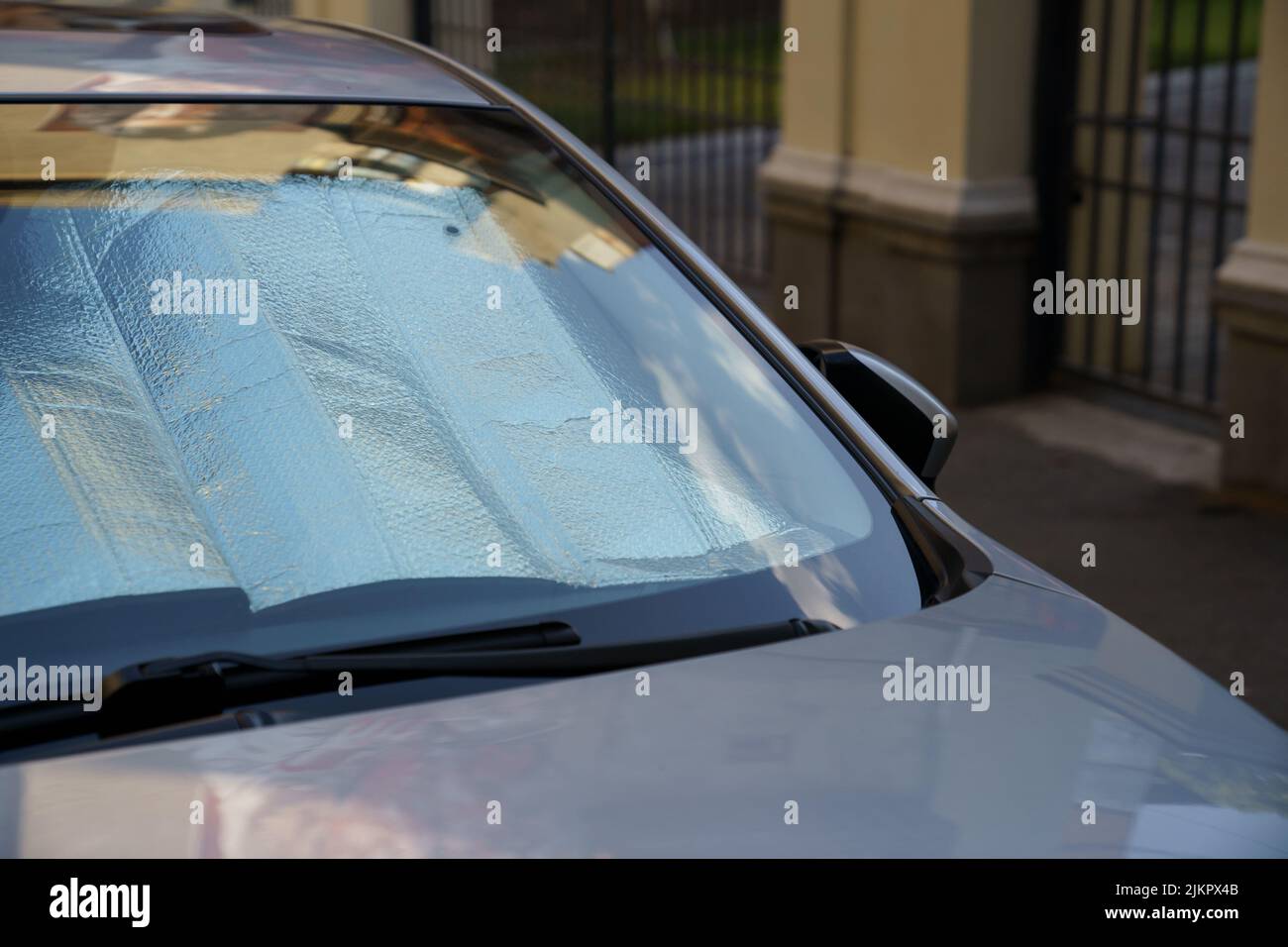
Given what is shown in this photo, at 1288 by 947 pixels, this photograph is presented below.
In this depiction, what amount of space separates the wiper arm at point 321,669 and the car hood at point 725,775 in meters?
0.05

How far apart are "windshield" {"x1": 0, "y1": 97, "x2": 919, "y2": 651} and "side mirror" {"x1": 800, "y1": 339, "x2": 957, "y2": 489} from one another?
12.3 inches

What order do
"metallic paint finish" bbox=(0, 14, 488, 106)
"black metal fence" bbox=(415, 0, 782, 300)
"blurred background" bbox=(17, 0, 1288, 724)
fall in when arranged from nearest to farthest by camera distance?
"metallic paint finish" bbox=(0, 14, 488, 106)
"blurred background" bbox=(17, 0, 1288, 724)
"black metal fence" bbox=(415, 0, 782, 300)

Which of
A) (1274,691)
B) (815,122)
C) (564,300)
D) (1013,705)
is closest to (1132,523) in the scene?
(1274,691)

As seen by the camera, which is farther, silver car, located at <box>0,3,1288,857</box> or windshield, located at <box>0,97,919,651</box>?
windshield, located at <box>0,97,919,651</box>

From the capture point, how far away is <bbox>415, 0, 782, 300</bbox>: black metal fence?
9367 millimetres

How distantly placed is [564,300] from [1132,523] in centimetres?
391

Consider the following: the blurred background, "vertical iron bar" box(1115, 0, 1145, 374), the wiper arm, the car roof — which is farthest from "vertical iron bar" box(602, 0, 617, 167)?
the wiper arm

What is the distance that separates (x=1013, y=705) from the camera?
1.78 meters

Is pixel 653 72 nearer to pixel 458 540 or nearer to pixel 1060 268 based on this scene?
pixel 1060 268

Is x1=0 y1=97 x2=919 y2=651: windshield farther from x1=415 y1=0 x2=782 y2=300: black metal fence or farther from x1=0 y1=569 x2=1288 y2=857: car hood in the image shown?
x1=415 y1=0 x2=782 y2=300: black metal fence

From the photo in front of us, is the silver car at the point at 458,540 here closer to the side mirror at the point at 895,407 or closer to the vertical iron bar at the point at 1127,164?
the side mirror at the point at 895,407

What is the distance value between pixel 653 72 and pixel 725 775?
8.46m

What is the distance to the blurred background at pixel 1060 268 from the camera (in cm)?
Answer: 555

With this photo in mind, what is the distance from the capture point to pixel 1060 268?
7199 millimetres
